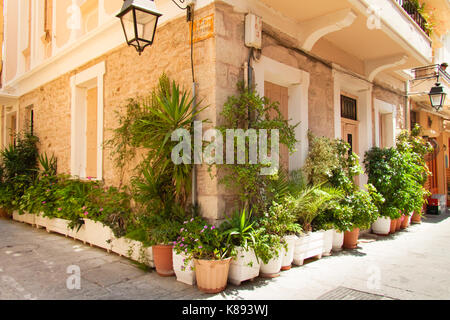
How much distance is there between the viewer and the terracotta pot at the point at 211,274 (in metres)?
3.43

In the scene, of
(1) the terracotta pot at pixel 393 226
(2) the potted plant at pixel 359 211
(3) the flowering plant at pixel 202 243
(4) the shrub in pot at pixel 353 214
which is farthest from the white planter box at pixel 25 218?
(1) the terracotta pot at pixel 393 226

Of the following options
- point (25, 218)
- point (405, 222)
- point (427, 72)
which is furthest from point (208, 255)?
point (427, 72)

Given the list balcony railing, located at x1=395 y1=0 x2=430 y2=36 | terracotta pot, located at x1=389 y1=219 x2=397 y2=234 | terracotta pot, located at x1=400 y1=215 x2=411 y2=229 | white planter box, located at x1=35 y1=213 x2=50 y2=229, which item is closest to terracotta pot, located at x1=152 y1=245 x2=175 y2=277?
white planter box, located at x1=35 y1=213 x2=50 y2=229

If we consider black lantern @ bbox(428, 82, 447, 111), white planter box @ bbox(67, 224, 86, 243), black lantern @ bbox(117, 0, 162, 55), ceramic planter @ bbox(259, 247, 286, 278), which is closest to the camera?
black lantern @ bbox(117, 0, 162, 55)

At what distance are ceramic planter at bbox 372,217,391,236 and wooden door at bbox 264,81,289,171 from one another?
2.77m

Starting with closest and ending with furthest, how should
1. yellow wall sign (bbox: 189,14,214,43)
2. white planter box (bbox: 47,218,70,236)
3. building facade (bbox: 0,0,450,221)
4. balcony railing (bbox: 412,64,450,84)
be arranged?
yellow wall sign (bbox: 189,14,214,43)
building facade (bbox: 0,0,450,221)
white planter box (bbox: 47,218,70,236)
balcony railing (bbox: 412,64,450,84)

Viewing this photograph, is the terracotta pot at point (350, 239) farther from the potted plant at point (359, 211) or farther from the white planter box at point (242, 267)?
the white planter box at point (242, 267)

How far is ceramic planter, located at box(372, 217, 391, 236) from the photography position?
6668mm

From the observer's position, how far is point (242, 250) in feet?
12.0

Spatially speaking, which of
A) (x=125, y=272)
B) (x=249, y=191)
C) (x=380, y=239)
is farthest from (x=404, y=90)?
(x=125, y=272)

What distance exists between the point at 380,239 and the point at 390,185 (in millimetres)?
1101

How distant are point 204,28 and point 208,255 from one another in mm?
2842

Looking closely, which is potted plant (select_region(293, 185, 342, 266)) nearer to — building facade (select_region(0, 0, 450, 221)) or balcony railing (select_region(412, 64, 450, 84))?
building facade (select_region(0, 0, 450, 221))

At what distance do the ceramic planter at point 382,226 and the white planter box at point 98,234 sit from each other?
207 inches
